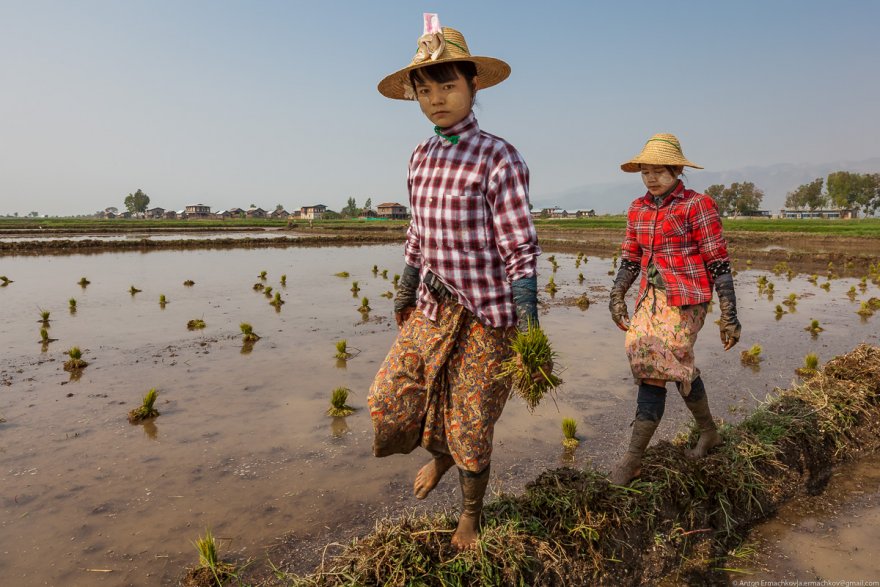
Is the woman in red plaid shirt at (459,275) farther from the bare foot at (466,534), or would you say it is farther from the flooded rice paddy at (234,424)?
the flooded rice paddy at (234,424)

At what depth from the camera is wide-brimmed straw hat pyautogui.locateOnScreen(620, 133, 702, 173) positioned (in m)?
2.75

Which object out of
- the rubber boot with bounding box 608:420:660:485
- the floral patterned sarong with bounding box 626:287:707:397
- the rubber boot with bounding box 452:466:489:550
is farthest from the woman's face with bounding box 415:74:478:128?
the rubber boot with bounding box 608:420:660:485

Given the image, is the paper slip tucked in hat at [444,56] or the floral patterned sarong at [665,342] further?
the floral patterned sarong at [665,342]

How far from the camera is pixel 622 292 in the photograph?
3143 mm

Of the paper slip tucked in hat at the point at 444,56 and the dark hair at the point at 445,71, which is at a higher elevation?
the paper slip tucked in hat at the point at 444,56

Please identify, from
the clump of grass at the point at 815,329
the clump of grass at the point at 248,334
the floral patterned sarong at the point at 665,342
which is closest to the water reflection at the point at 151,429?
the clump of grass at the point at 248,334

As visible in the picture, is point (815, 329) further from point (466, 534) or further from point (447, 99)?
point (447, 99)

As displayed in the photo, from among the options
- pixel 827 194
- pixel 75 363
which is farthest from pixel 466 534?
pixel 827 194

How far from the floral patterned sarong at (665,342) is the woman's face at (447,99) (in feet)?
5.23

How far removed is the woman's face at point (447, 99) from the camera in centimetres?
205

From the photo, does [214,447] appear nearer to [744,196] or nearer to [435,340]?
[435,340]

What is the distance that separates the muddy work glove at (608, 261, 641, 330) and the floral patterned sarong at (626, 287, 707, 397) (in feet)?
0.67

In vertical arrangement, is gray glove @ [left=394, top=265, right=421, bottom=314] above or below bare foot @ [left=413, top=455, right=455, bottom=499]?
above

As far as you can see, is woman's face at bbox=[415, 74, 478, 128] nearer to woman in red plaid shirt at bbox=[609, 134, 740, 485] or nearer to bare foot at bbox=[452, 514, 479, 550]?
woman in red plaid shirt at bbox=[609, 134, 740, 485]
